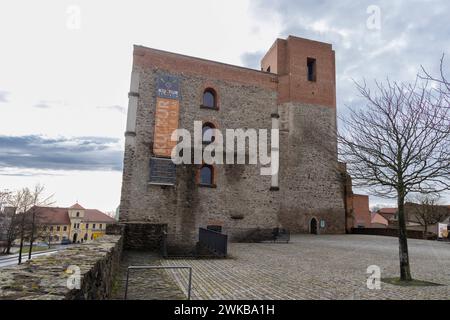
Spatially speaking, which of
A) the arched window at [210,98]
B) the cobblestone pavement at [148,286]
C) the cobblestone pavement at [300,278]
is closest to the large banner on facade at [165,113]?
the arched window at [210,98]

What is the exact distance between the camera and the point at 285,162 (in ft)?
90.3

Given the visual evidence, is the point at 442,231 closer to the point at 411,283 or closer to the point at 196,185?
the point at 196,185

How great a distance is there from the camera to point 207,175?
20.3 meters

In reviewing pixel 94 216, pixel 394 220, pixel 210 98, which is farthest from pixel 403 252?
pixel 94 216

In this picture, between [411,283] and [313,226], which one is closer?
[411,283]

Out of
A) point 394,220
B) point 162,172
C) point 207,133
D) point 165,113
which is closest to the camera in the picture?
point 162,172

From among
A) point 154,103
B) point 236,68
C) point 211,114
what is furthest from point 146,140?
point 236,68

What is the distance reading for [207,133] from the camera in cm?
→ 2055

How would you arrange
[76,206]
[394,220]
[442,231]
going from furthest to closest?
1. [76,206]
2. [394,220]
3. [442,231]

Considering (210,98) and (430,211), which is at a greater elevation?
(210,98)

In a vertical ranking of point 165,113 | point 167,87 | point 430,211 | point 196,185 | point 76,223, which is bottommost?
point 76,223

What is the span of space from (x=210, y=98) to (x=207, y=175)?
210 inches

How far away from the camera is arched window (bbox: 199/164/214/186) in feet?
65.9

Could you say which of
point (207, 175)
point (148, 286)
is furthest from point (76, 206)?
point (148, 286)
